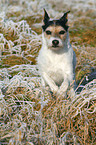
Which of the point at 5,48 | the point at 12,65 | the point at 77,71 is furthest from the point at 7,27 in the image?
the point at 77,71

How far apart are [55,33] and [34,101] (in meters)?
1.58

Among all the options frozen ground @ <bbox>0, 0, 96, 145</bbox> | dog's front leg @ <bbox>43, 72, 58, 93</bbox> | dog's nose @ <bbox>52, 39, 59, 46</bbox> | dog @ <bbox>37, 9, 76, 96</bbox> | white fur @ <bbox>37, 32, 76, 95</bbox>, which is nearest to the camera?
frozen ground @ <bbox>0, 0, 96, 145</bbox>

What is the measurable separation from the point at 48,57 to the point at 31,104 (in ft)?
3.58

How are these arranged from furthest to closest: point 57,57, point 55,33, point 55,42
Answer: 1. point 57,57
2. point 55,33
3. point 55,42

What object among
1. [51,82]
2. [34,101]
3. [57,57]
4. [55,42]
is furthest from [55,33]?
[34,101]

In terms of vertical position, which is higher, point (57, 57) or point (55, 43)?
point (55, 43)

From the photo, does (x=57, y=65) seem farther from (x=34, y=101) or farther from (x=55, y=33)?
(x=34, y=101)

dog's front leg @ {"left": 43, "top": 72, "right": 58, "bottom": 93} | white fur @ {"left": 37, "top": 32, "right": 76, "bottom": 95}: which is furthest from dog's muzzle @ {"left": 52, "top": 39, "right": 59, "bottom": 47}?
dog's front leg @ {"left": 43, "top": 72, "right": 58, "bottom": 93}

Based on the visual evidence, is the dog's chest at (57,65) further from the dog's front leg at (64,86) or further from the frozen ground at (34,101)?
the frozen ground at (34,101)

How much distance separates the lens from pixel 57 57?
459cm

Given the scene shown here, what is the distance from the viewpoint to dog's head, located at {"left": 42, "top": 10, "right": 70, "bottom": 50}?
421 centimetres

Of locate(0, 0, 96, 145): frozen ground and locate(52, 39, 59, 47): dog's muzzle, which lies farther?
locate(52, 39, 59, 47): dog's muzzle

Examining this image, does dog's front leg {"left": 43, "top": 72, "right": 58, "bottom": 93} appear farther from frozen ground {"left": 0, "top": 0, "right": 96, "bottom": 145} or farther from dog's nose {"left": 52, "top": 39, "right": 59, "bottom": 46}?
dog's nose {"left": 52, "top": 39, "right": 59, "bottom": 46}

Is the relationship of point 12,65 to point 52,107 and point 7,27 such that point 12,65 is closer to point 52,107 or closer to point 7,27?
point 7,27
